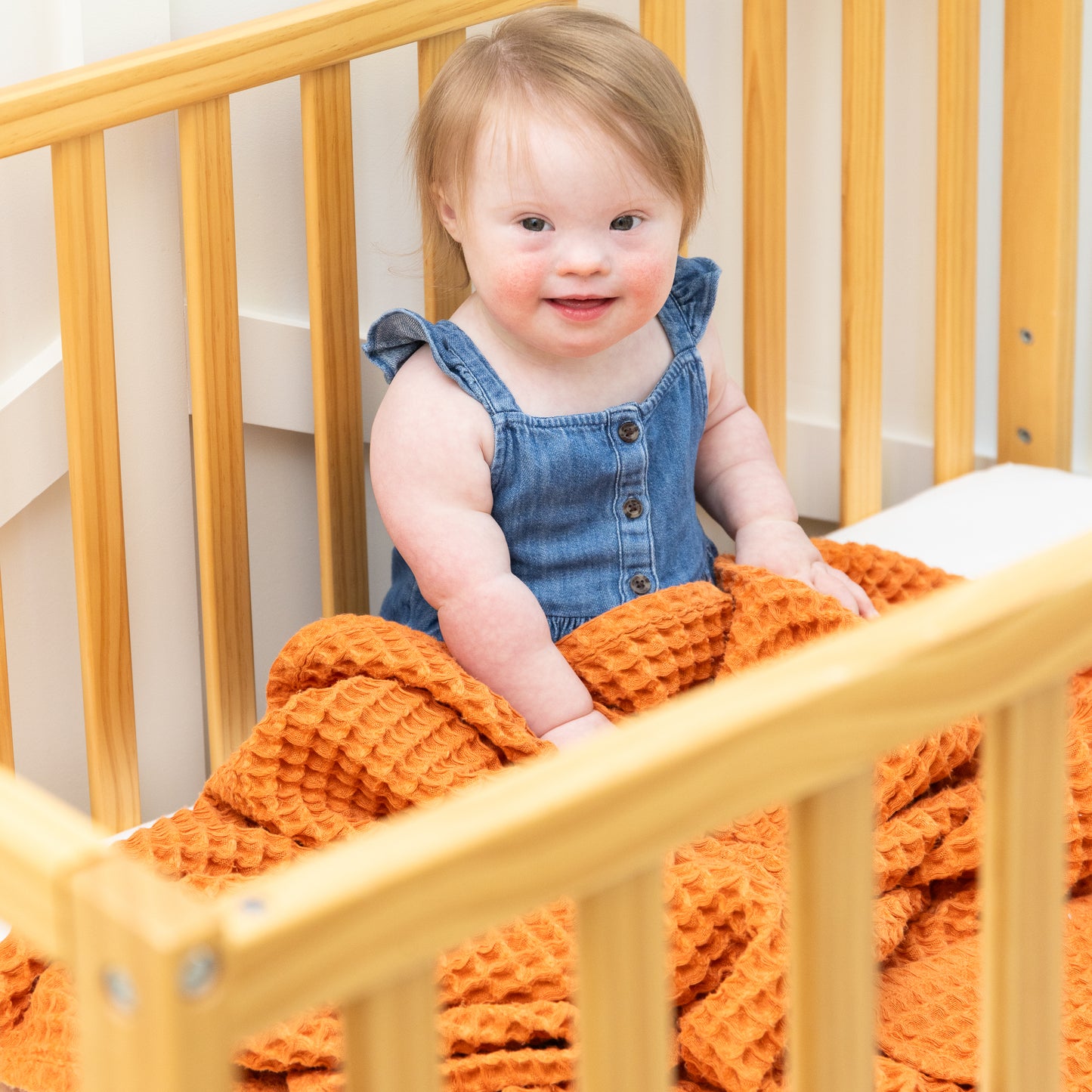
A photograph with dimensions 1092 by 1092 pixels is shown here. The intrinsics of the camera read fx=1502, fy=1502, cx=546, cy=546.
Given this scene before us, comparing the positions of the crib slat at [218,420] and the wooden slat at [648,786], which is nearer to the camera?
the wooden slat at [648,786]

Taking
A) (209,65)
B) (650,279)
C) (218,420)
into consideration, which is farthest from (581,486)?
(209,65)

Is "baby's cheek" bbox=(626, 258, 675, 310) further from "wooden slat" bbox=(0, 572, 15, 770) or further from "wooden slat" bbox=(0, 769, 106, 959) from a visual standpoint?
"wooden slat" bbox=(0, 769, 106, 959)

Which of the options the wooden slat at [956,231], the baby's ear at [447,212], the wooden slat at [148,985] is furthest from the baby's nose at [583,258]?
the wooden slat at [148,985]

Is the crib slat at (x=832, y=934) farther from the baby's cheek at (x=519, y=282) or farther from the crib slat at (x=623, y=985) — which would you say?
the baby's cheek at (x=519, y=282)

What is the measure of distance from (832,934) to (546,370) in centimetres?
70

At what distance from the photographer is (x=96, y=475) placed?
105cm

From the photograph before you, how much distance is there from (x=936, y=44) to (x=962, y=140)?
0.14 m

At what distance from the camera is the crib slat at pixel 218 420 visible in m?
1.06

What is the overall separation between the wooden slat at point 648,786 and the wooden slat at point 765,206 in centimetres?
86

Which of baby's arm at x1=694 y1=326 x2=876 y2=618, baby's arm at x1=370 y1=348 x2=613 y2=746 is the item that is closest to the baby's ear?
baby's arm at x1=370 y1=348 x2=613 y2=746

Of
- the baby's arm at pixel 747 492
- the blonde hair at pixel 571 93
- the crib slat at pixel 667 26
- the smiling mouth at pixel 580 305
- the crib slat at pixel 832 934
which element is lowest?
the baby's arm at pixel 747 492

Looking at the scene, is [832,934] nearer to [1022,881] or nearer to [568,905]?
[1022,881]

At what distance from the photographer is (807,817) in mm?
452

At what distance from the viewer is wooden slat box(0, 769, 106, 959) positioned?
363 millimetres
